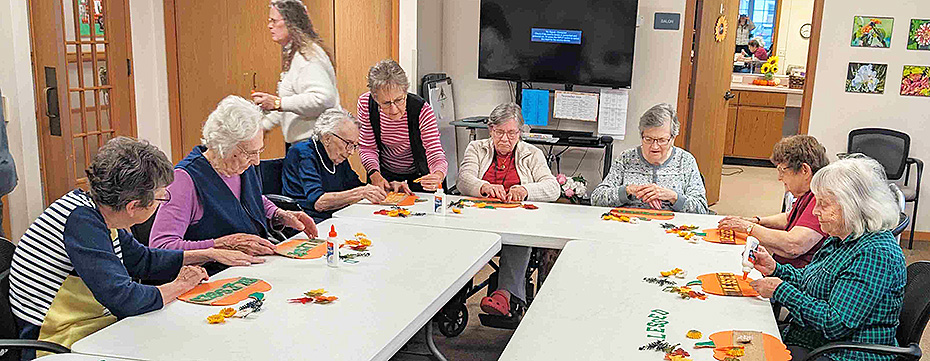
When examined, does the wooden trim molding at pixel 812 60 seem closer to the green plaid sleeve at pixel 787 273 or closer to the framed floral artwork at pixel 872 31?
the framed floral artwork at pixel 872 31

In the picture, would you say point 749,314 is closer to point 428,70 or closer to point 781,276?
point 781,276

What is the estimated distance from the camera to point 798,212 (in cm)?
326

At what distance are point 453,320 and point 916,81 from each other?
4.07 meters

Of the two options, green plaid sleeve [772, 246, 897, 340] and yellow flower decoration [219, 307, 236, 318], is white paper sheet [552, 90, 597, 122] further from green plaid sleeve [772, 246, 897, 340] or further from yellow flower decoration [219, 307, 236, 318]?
yellow flower decoration [219, 307, 236, 318]

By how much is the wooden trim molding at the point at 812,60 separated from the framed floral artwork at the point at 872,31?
0.24 m

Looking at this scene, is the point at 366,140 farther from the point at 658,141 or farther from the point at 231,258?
the point at 231,258

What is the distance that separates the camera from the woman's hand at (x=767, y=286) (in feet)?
8.31

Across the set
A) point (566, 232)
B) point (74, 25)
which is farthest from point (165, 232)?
point (74, 25)

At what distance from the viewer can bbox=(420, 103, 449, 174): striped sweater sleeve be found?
4.33m

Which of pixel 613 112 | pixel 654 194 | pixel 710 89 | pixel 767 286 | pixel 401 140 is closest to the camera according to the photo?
pixel 767 286

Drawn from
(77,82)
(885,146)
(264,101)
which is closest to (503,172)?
(264,101)

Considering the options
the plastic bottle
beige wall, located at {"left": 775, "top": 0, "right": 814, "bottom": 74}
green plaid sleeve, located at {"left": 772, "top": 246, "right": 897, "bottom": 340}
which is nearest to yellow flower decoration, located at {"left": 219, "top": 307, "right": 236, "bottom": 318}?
the plastic bottle

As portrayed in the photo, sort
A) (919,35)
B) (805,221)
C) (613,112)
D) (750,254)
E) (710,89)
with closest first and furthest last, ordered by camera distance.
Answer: (750,254)
(805,221)
(919,35)
(613,112)
(710,89)

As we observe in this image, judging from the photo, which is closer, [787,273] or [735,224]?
[787,273]
